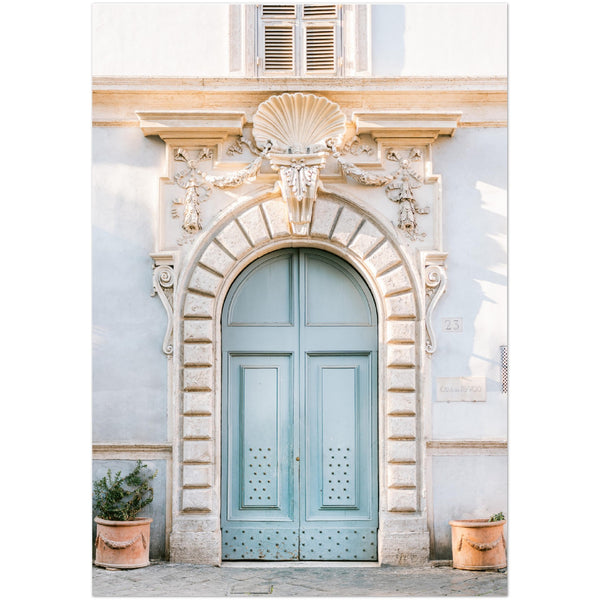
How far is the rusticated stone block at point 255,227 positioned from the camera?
8.70 metres

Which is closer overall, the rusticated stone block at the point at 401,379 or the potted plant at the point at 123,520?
the potted plant at the point at 123,520

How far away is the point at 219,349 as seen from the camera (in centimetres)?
873

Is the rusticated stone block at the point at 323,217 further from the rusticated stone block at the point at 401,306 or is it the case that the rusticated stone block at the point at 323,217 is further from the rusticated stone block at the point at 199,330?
the rusticated stone block at the point at 199,330

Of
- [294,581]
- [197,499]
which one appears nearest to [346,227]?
[197,499]

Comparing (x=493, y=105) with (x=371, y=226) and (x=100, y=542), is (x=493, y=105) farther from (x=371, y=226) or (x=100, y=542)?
(x=100, y=542)

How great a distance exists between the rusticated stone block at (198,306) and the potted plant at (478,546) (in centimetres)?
282

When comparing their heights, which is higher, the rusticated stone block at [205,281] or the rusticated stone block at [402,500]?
the rusticated stone block at [205,281]

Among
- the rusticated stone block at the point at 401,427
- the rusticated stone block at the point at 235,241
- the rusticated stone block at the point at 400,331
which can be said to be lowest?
the rusticated stone block at the point at 401,427

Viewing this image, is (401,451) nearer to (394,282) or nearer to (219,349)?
(394,282)

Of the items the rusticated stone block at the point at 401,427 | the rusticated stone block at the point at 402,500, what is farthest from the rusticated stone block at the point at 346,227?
the rusticated stone block at the point at 402,500

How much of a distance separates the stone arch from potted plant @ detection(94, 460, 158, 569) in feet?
0.94

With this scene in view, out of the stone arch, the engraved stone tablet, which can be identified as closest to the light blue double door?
the stone arch

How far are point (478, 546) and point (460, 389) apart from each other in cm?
136

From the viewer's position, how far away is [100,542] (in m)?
8.23
